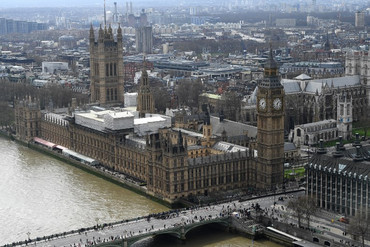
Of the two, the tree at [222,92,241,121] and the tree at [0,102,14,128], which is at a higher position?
the tree at [222,92,241,121]

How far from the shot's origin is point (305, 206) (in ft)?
193

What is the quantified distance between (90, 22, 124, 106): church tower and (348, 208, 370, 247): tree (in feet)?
184

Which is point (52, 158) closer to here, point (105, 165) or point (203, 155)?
point (105, 165)

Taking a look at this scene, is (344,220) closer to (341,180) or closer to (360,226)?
(341,180)

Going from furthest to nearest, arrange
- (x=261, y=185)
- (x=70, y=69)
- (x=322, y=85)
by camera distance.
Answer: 1. (x=70, y=69)
2. (x=322, y=85)
3. (x=261, y=185)

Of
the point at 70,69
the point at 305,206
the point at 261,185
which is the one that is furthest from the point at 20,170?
the point at 70,69

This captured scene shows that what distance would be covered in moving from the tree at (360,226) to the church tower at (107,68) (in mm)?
→ 55933

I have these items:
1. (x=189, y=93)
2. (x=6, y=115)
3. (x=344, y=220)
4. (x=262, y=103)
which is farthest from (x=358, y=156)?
(x=6, y=115)

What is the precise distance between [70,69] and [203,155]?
97.4 m

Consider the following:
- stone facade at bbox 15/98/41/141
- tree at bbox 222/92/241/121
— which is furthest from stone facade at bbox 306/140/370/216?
stone facade at bbox 15/98/41/141

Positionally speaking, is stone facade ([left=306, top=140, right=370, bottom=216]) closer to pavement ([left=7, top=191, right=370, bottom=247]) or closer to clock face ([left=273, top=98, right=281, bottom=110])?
pavement ([left=7, top=191, right=370, bottom=247])

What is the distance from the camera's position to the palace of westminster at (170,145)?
225 ft

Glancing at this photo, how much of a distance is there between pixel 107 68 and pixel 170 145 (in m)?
40.4

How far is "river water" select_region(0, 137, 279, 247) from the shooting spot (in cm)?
6128
